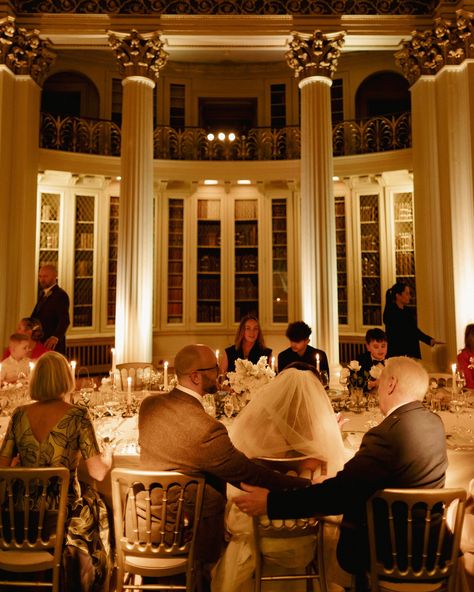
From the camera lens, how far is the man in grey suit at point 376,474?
2.00 metres

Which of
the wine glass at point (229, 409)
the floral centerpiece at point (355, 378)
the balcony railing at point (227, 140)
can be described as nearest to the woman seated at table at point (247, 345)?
the floral centerpiece at point (355, 378)

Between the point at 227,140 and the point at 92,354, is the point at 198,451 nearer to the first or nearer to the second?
the point at 92,354

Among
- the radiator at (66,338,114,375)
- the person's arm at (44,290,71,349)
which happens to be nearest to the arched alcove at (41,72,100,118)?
the radiator at (66,338,114,375)

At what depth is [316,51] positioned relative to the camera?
7.46 m

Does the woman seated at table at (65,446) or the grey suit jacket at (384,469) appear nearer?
the grey suit jacket at (384,469)

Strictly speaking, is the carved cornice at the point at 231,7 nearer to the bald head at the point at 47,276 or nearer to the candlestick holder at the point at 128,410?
the bald head at the point at 47,276

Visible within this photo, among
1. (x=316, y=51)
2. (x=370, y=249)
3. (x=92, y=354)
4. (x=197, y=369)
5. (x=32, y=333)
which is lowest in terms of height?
(x=92, y=354)

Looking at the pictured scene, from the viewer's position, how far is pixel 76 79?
35.2ft

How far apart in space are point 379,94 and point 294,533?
10496 mm

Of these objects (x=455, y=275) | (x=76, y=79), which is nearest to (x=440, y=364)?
(x=455, y=275)

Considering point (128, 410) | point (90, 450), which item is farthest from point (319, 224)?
point (90, 450)

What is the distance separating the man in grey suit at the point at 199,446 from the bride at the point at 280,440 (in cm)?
10

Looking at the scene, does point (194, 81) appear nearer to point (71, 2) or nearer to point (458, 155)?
point (71, 2)

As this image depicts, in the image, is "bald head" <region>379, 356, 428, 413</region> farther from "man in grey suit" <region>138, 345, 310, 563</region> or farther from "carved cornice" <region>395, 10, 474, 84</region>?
"carved cornice" <region>395, 10, 474, 84</region>
